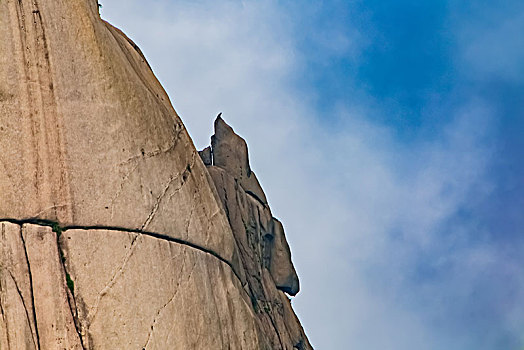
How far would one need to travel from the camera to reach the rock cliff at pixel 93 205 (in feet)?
95.6

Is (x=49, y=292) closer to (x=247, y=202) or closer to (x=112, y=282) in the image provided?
(x=112, y=282)

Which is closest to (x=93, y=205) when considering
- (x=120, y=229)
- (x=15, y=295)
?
(x=120, y=229)

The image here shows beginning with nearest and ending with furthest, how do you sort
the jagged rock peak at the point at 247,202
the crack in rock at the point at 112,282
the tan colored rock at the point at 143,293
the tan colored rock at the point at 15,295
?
1. the tan colored rock at the point at 15,295
2. the crack in rock at the point at 112,282
3. the tan colored rock at the point at 143,293
4. the jagged rock peak at the point at 247,202

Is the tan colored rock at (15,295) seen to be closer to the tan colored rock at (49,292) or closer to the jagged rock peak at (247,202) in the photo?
the tan colored rock at (49,292)

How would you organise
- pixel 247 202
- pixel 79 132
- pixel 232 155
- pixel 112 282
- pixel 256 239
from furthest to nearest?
pixel 232 155
pixel 247 202
pixel 256 239
pixel 79 132
pixel 112 282

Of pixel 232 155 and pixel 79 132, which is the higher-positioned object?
pixel 232 155

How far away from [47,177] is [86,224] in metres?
2.20

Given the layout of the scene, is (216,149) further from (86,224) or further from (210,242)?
(86,224)

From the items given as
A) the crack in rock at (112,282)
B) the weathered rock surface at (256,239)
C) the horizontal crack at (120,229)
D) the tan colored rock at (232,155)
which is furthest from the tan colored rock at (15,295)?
the tan colored rock at (232,155)

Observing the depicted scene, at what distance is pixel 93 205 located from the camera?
30781mm

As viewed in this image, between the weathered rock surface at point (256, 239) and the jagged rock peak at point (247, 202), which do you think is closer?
the weathered rock surface at point (256, 239)

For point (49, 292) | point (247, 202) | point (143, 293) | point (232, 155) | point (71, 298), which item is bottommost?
point (71, 298)

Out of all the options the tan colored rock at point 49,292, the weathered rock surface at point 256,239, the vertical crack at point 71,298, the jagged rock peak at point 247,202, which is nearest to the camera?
the tan colored rock at point 49,292

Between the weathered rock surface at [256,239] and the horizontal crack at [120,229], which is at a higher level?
the weathered rock surface at [256,239]
